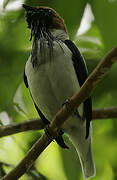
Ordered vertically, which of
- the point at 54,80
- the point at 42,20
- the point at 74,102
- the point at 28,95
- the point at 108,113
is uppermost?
the point at 42,20

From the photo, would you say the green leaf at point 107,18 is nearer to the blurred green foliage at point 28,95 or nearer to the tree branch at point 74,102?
the blurred green foliage at point 28,95

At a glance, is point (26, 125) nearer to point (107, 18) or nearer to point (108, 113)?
point (108, 113)

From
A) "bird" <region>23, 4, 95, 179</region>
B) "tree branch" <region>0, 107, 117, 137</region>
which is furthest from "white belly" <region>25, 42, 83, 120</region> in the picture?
"tree branch" <region>0, 107, 117, 137</region>

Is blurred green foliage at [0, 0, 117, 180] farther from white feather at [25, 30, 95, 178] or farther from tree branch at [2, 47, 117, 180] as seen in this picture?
tree branch at [2, 47, 117, 180]

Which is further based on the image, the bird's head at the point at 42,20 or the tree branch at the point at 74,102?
the bird's head at the point at 42,20

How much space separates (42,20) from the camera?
9.48 feet

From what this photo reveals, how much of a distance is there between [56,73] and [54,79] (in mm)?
50

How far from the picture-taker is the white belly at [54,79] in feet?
8.36

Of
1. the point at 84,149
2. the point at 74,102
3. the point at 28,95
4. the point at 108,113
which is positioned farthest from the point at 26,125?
the point at 28,95

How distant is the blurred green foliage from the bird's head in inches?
2.7

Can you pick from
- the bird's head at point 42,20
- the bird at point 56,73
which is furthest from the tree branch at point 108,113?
the bird's head at point 42,20

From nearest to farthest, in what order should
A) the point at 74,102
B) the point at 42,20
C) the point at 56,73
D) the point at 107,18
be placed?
the point at 74,102
the point at 56,73
the point at 107,18
the point at 42,20

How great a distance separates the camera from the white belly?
2.55 metres

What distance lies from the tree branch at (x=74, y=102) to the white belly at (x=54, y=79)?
502 millimetres
